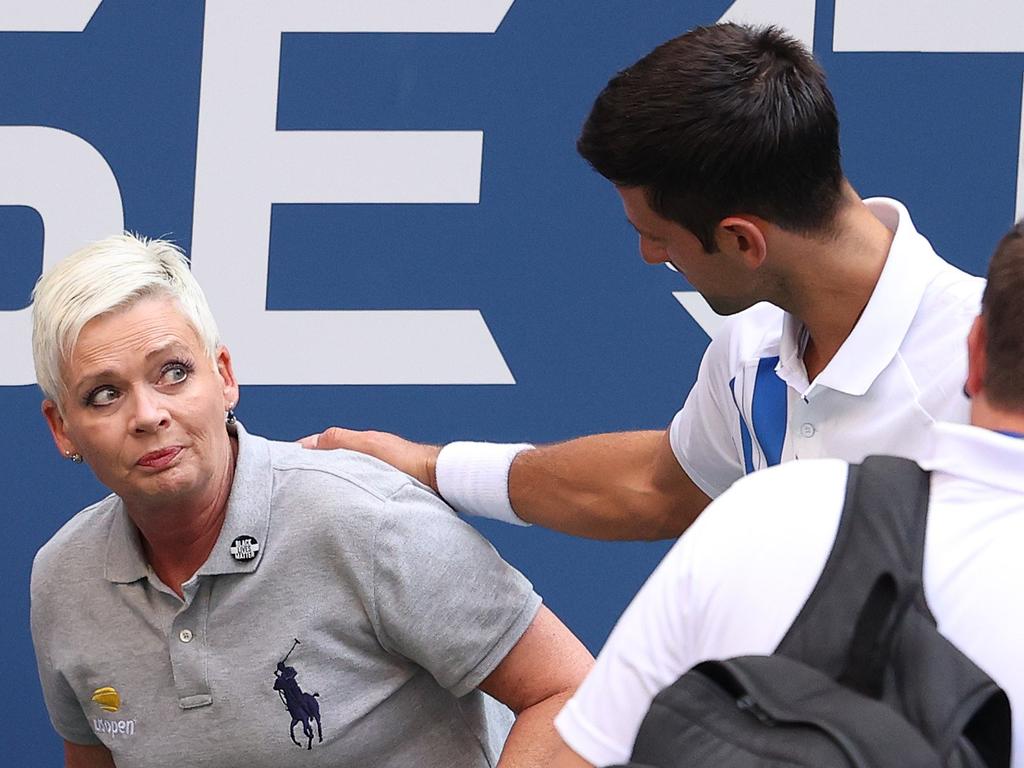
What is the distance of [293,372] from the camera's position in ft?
7.35

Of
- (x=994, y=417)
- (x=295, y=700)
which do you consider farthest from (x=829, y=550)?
(x=295, y=700)

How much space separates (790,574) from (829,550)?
3cm

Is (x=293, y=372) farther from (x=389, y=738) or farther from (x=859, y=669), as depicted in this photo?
(x=859, y=669)

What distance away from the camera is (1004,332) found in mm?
914

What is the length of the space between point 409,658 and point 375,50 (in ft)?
3.10

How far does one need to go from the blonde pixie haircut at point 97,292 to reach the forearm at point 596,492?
0.41m

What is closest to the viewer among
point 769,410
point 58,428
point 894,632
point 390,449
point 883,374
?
point 894,632

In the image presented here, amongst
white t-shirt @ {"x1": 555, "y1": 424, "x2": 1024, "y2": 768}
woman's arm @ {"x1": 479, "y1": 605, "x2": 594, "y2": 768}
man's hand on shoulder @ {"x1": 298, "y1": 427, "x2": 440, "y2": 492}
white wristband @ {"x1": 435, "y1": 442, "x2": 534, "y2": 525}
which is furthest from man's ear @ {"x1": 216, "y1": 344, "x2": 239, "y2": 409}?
white t-shirt @ {"x1": 555, "y1": 424, "x2": 1024, "y2": 768}

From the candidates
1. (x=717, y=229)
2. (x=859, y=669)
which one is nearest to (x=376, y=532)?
(x=717, y=229)

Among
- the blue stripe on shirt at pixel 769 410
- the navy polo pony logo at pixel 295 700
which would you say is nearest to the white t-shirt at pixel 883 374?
the blue stripe on shirt at pixel 769 410

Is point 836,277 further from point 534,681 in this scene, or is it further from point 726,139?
point 534,681

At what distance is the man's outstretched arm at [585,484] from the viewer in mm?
1836

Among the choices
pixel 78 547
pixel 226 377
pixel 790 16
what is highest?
pixel 790 16

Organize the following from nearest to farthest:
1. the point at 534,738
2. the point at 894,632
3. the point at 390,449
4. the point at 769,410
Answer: the point at 894,632 → the point at 769,410 → the point at 534,738 → the point at 390,449
